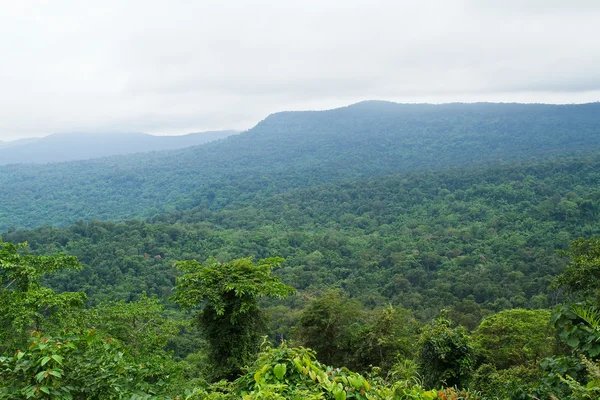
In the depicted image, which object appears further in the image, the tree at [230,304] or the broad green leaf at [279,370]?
the tree at [230,304]

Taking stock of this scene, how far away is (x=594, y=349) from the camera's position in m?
2.13

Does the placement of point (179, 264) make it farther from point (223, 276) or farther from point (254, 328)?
point (254, 328)

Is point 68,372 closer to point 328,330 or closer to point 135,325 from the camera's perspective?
point 135,325

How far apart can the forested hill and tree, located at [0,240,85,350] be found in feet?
219

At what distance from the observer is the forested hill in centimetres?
7956

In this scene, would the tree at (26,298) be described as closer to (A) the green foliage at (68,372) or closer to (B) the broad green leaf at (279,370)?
(A) the green foliage at (68,372)

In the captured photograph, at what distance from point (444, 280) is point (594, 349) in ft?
94.9

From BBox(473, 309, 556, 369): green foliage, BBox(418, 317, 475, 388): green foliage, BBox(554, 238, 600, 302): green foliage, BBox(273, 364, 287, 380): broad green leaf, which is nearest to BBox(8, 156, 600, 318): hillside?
BBox(473, 309, 556, 369): green foliage

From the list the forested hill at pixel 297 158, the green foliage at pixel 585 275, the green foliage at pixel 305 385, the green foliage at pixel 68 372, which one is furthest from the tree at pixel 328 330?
the forested hill at pixel 297 158

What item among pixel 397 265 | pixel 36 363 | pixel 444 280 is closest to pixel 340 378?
pixel 36 363

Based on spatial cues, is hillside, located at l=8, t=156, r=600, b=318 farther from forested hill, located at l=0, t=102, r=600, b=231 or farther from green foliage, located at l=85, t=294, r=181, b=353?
forested hill, located at l=0, t=102, r=600, b=231

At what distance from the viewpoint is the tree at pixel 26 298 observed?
17.9 feet

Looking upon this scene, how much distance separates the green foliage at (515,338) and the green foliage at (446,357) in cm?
243

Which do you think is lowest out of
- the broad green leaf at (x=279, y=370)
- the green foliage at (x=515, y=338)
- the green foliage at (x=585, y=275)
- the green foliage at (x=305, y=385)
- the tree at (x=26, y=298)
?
the green foliage at (x=515, y=338)
